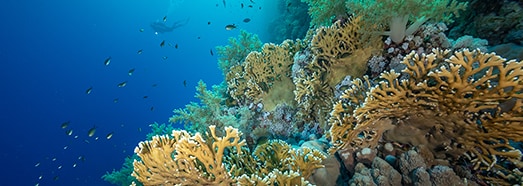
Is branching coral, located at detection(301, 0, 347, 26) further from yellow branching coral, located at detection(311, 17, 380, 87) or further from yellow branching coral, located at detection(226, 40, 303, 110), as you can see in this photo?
yellow branching coral, located at detection(226, 40, 303, 110)

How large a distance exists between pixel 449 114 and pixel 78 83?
96.4 m

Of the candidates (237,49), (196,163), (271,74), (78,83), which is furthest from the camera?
(78,83)

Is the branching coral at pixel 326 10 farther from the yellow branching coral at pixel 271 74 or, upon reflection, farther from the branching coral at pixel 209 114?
the branching coral at pixel 209 114

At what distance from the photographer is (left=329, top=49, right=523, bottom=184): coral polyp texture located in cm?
216

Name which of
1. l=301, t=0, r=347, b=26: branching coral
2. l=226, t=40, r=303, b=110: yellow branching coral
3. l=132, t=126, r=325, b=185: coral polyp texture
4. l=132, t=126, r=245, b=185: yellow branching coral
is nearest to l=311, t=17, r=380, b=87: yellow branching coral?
l=301, t=0, r=347, b=26: branching coral

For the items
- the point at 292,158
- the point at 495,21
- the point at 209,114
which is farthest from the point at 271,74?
the point at 495,21

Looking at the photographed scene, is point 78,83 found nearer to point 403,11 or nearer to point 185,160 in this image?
point 185,160

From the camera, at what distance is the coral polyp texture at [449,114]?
2160mm

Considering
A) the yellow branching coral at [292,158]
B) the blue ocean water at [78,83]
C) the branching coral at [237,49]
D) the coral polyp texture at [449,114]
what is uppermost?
the blue ocean water at [78,83]

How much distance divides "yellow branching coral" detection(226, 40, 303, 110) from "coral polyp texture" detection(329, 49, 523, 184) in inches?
123

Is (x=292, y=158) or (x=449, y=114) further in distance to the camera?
(x=292, y=158)

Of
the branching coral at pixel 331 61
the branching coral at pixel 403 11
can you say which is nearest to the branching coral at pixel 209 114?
the branching coral at pixel 331 61

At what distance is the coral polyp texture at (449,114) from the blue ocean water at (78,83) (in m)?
26.0

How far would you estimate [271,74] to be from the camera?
6242 mm
